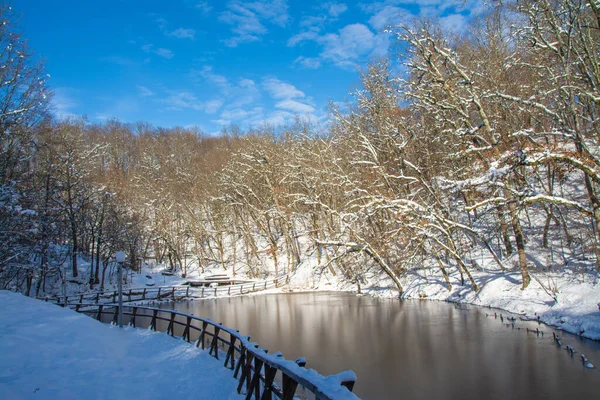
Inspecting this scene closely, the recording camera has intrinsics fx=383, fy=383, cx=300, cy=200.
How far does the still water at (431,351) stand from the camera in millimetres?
9164

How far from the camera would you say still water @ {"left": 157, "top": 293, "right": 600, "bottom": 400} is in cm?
916

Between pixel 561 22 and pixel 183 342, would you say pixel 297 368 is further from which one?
pixel 561 22

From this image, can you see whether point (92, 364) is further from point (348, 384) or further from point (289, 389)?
point (348, 384)

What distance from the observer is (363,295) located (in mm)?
28484

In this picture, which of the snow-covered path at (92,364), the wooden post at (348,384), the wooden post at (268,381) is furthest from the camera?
the snow-covered path at (92,364)

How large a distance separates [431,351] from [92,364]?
9.93 meters

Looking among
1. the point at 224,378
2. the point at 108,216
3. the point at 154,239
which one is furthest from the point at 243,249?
the point at 224,378

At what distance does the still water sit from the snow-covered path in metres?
3.96

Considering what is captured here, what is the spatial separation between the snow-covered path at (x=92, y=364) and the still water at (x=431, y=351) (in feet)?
13.0

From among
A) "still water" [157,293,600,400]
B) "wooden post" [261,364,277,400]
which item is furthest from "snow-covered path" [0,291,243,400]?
"still water" [157,293,600,400]

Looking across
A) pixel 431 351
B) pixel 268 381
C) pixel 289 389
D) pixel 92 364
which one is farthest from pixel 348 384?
pixel 431 351

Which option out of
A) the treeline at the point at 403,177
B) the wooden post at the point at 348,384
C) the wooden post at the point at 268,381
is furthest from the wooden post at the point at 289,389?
the treeline at the point at 403,177

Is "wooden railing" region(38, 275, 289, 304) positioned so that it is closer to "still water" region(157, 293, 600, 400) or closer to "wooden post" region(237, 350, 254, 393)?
"still water" region(157, 293, 600, 400)

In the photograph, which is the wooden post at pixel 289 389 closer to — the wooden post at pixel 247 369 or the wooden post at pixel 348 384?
the wooden post at pixel 348 384
